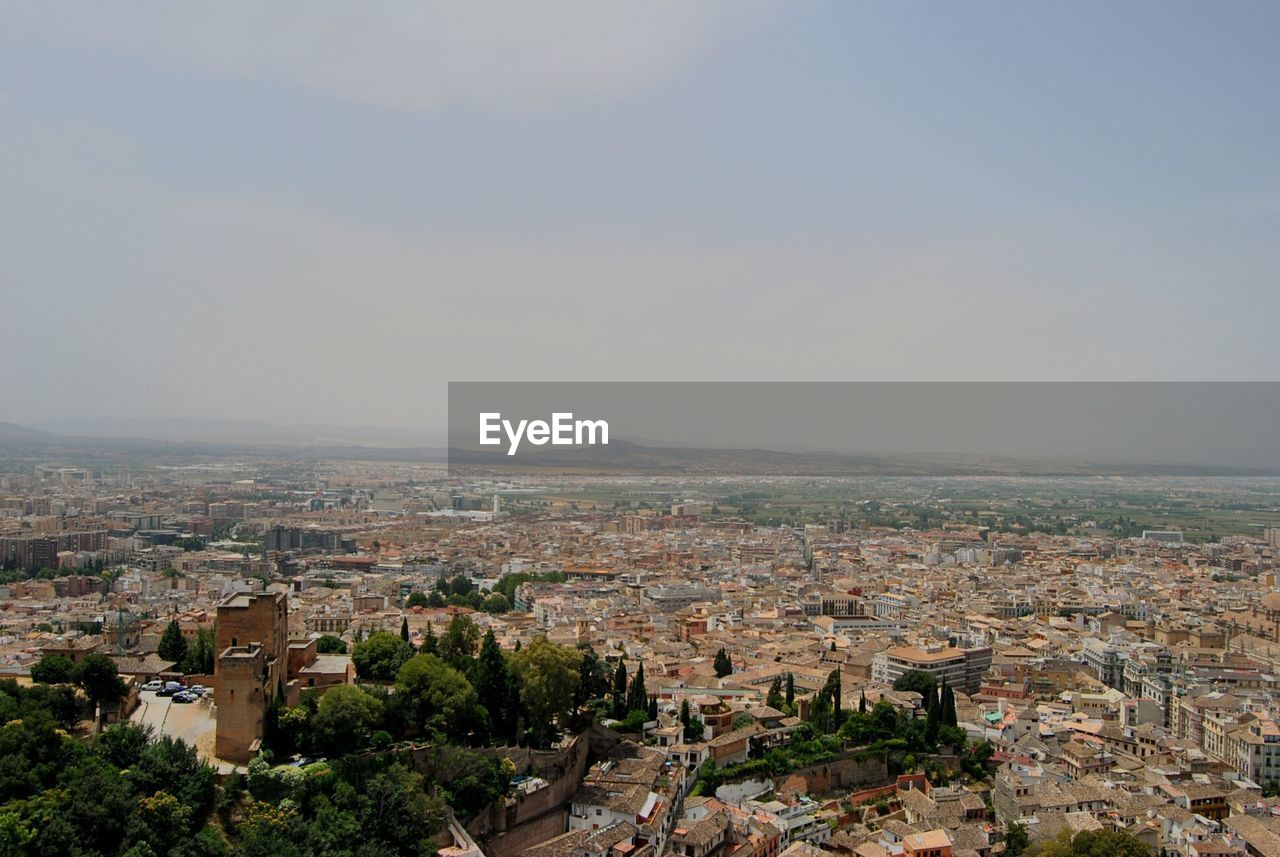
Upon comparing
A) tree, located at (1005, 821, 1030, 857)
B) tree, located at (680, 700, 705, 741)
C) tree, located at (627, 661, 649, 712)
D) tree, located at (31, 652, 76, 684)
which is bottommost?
tree, located at (1005, 821, 1030, 857)

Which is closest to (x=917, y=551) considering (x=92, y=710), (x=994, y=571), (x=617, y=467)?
(x=994, y=571)

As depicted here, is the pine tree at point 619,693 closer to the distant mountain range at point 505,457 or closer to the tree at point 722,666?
the tree at point 722,666

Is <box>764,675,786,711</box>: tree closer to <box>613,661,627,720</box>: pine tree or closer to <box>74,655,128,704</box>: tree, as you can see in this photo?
<box>613,661,627,720</box>: pine tree

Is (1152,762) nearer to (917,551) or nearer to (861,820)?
(861,820)

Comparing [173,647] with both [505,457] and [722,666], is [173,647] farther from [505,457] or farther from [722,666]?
[505,457]

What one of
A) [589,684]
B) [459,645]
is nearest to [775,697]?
[589,684]

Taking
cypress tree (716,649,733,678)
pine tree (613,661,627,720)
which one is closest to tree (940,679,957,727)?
cypress tree (716,649,733,678)
